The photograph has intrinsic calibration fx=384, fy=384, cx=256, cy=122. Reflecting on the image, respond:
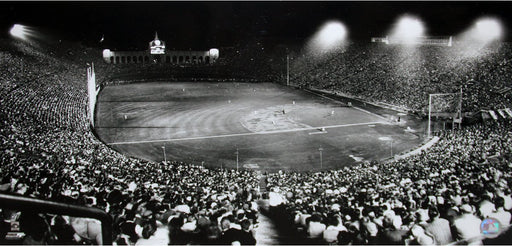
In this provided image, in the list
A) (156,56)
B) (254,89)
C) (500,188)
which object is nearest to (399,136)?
(500,188)

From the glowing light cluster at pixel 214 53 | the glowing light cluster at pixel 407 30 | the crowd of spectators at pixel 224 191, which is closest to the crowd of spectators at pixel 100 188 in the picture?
the crowd of spectators at pixel 224 191

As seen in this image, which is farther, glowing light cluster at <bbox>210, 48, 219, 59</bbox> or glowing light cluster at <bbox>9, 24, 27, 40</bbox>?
glowing light cluster at <bbox>210, 48, 219, 59</bbox>

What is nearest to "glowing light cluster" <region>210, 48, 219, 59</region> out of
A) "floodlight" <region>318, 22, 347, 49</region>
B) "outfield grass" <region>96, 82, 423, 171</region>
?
"floodlight" <region>318, 22, 347, 49</region>

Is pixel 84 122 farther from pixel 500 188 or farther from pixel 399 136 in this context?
pixel 500 188

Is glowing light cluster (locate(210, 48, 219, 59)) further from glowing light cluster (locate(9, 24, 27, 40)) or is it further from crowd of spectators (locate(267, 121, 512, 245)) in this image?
crowd of spectators (locate(267, 121, 512, 245))

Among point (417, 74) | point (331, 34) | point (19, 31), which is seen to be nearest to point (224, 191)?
point (417, 74)

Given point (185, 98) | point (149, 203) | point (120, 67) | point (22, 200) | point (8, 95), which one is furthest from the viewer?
point (120, 67)
